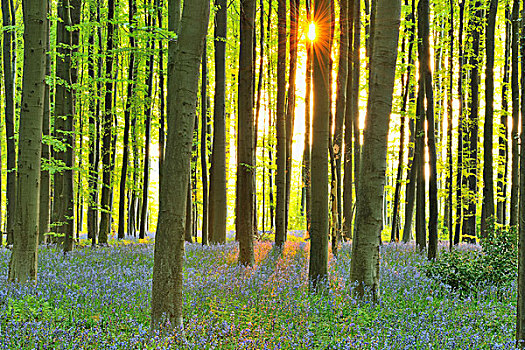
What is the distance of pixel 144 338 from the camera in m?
4.88

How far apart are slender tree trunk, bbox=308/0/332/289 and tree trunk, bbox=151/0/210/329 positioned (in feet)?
11.5

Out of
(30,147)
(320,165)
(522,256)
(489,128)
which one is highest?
(489,128)

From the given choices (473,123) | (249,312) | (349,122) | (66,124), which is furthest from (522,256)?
(473,123)

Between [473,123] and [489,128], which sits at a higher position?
[473,123]

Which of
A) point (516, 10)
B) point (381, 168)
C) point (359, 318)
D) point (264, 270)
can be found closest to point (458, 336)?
point (359, 318)

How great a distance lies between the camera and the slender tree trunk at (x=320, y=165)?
829 centimetres

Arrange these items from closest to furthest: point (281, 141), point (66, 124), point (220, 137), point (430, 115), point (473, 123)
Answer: point (430, 115) → point (66, 124) → point (220, 137) → point (281, 141) → point (473, 123)

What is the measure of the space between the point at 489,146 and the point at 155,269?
15.1 metres

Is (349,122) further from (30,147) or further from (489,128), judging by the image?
(30,147)

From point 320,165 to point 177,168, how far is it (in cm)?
385

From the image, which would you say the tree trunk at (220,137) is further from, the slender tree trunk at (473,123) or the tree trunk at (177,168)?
the slender tree trunk at (473,123)

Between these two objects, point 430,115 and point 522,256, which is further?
point 430,115

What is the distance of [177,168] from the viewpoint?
542 cm

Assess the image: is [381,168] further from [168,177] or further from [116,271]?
[116,271]
